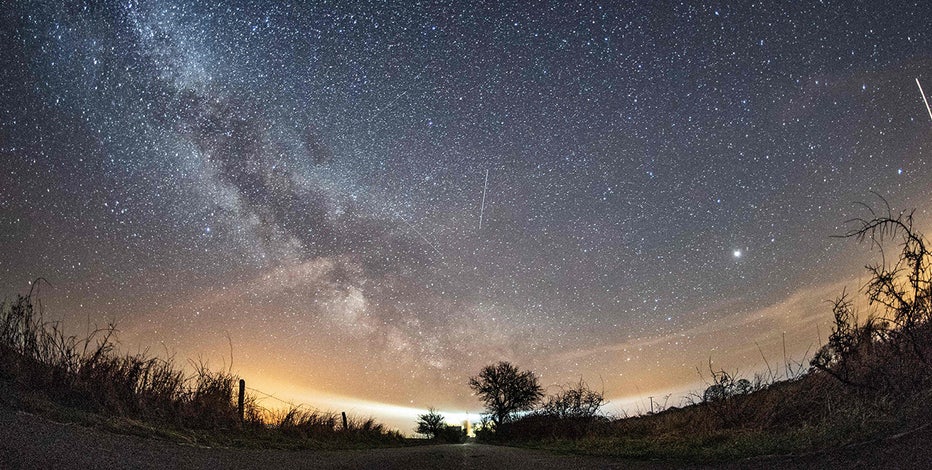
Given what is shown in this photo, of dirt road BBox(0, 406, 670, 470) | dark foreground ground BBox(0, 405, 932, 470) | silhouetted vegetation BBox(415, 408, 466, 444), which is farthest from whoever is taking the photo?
silhouetted vegetation BBox(415, 408, 466, 444)

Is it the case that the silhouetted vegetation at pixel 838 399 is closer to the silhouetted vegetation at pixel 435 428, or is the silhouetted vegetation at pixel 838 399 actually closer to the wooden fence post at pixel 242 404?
the wooden fence post at pixel 242 404

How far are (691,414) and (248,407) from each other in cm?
995

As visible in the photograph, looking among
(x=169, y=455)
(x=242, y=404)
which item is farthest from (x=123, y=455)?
(x=242, y=404)

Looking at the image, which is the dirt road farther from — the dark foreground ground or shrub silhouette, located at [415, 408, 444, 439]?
shrub silhouette, located at [415, 408, 444, 439]

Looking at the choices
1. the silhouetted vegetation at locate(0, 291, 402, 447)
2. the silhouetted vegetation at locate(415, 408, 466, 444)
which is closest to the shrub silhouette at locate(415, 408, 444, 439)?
the silhouetted vegetation at locate(415, 408, 466, 444)

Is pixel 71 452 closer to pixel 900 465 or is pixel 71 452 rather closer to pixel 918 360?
pixel 900 465

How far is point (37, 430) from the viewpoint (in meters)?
4.73

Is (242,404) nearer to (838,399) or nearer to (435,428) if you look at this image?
(838,399)

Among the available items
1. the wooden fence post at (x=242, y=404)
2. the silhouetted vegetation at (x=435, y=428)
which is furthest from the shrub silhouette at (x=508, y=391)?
the wooden fence post at (x=242, y=404)

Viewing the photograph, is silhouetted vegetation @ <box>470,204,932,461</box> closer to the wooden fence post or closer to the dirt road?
the dirt road

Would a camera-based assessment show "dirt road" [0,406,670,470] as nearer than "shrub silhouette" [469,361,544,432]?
Yes

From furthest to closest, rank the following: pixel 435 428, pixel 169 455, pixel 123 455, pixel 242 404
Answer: pixel 435 428 → pixel 242 404 → pixel 169 455 → pixel 123 455

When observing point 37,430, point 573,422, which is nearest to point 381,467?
point 37,430

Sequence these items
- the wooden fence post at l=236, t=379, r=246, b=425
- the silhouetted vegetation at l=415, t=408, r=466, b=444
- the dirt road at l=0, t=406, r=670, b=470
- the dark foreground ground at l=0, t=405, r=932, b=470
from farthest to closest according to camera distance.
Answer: the silhouetted vegetation at l=415, t=408, r=466, b=444, the wooden fence post at l=236, t=379, r=246, b=425, the dirt road at l=0, t=406, r=670, b=470, the dark foreground ground at l=0, t=405, r=932, b=470
